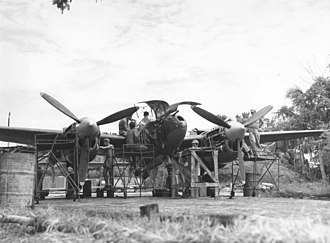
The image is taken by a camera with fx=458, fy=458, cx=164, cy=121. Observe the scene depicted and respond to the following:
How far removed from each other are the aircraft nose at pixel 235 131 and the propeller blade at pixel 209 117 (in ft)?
0.60

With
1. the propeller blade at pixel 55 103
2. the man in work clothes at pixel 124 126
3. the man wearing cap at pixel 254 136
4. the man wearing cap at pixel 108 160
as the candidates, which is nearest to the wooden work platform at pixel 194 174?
the man wearing cap at pixel 254 136

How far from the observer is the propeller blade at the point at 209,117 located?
16.0 meters

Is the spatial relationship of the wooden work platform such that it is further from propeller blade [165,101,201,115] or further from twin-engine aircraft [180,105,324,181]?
propeller blade [165,101,201,115]

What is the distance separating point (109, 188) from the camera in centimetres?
1773

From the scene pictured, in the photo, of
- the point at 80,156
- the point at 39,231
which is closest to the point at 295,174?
the point at 80,156

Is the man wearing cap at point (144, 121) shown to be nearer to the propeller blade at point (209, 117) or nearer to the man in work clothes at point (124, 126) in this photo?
the man in work clothes at point (124, 126)

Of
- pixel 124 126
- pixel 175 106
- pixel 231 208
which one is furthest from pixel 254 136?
pixel 231 208

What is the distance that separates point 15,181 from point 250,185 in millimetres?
11773

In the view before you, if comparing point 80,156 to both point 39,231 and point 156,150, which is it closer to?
point 156,150

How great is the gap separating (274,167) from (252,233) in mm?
35363

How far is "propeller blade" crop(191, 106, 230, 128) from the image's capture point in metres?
16.0

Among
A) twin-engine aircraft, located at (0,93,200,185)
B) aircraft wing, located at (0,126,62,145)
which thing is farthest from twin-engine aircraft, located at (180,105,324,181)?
aircraft wing, located at (0,126,62,145)

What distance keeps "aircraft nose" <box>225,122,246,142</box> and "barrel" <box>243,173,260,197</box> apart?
10.1ft

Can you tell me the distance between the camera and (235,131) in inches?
627
